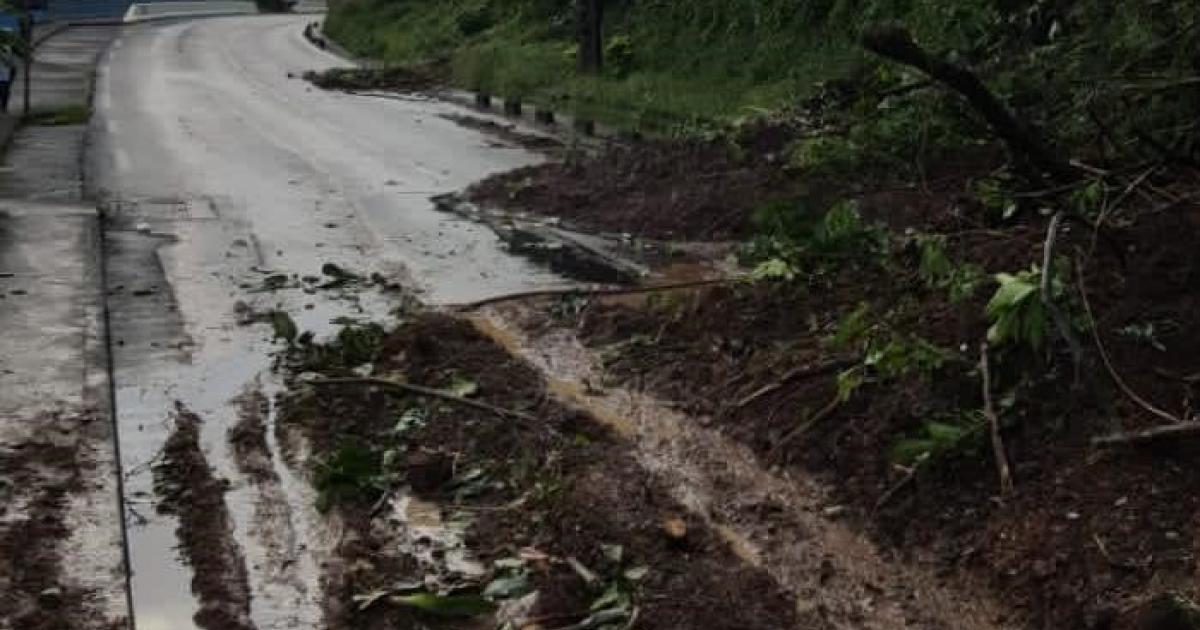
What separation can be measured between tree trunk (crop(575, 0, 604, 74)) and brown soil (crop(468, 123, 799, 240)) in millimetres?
9580

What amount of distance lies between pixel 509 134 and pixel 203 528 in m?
15.0

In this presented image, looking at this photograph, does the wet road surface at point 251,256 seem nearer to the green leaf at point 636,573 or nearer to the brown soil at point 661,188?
the brown soil at point 661,188

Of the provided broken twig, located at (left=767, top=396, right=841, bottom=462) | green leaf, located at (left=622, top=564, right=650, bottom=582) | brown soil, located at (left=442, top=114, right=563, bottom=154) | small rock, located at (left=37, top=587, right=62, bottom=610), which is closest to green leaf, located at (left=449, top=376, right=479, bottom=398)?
A: broken twig, located at (left=767, top=396, right=841, bottom=462)

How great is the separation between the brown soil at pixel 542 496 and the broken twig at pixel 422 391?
4cm

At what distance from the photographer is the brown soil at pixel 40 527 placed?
5.81 meters

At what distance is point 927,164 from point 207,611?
7697 millimetres

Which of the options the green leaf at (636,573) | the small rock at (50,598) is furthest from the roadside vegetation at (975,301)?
the small rock at (50,598)

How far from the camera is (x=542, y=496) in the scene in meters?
6.89

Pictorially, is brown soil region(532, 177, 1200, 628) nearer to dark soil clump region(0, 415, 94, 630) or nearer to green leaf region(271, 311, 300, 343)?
green leaf region(271, 311, 300, 343)

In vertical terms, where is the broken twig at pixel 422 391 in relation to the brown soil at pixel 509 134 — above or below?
above

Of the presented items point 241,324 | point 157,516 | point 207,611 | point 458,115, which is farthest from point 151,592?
point 458,115

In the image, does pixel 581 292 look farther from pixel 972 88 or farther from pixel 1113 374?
pixel 1113 374

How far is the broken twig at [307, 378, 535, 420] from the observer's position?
8000 millimetres

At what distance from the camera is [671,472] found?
7.29 m
